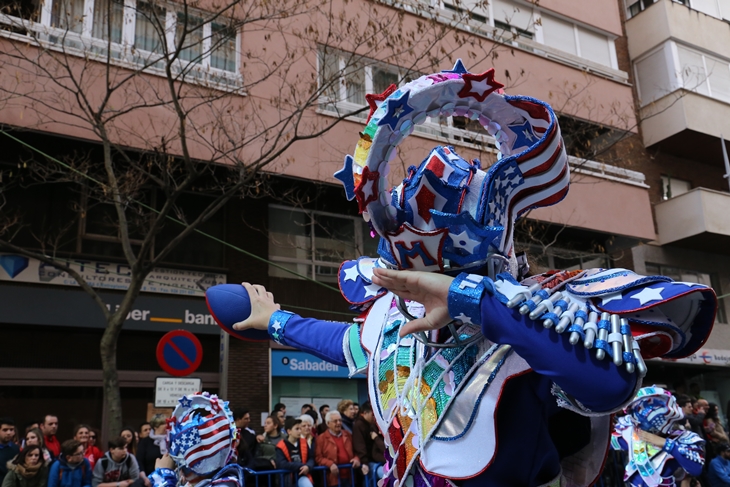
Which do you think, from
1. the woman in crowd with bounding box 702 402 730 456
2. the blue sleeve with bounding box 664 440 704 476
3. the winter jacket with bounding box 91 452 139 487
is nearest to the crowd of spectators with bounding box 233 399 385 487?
the winter jacket with bounding box 91 452 139 487

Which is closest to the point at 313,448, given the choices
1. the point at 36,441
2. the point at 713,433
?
the point at 36,441

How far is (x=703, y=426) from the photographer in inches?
366

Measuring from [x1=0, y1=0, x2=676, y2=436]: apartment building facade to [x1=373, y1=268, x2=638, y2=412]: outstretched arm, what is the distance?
7067 millimetres

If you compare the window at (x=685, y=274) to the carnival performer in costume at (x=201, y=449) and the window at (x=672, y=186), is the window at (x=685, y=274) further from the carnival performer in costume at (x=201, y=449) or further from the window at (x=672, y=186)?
the carnival performer in costume at (x=201, y=449)

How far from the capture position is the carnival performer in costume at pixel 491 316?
1727 mm

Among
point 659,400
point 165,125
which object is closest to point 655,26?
point 165,125

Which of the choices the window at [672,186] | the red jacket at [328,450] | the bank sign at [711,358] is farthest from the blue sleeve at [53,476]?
the window at [672,186]

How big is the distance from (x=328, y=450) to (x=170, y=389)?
1.69m

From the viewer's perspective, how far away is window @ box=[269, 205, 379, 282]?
489 inches

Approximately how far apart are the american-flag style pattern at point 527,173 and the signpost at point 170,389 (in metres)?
5.50

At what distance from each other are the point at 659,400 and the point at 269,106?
709 centimetres

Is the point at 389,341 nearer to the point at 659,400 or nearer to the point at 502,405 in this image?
the point at 502,405

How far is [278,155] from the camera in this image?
9.08 meters

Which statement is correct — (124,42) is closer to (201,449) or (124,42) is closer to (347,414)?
(347,414)
